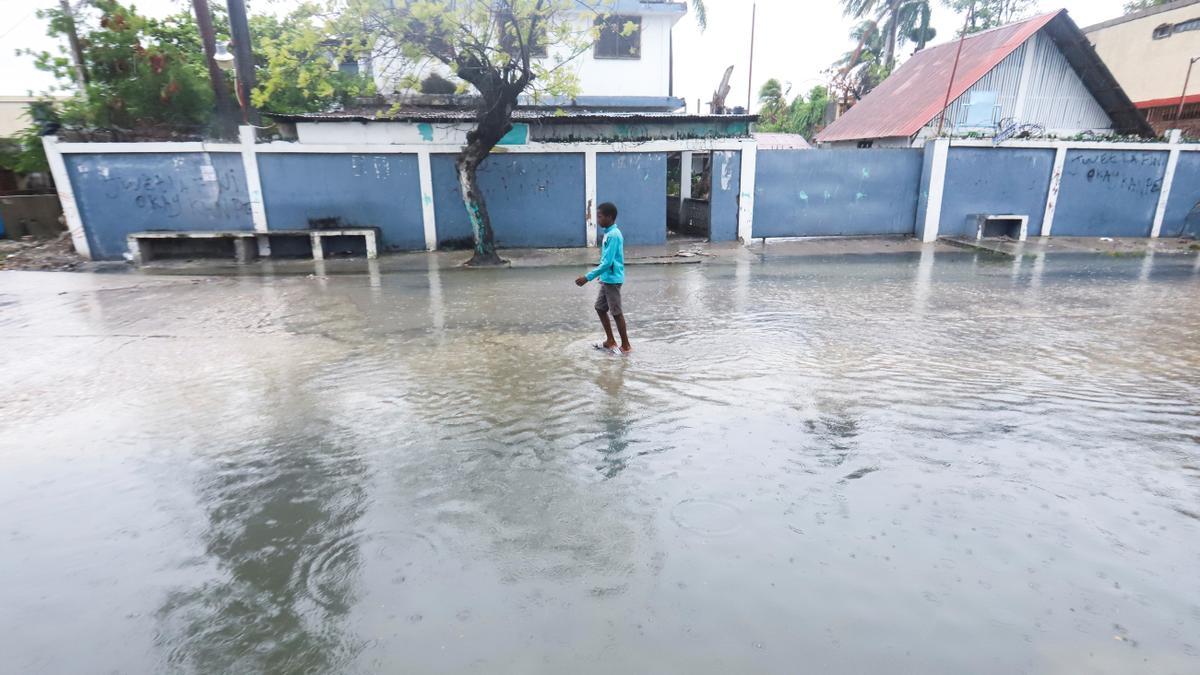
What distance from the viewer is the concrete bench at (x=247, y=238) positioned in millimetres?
12977

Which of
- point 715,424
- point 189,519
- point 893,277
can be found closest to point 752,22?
point 893,277

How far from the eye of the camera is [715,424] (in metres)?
4.53

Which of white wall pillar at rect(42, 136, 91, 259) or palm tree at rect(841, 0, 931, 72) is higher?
palm tree at rect(841, 0, 931, 72)

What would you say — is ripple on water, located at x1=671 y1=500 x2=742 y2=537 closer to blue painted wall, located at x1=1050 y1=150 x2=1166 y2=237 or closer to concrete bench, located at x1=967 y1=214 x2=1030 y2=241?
concrete bench, located at x1=967 y1=214 x2=1030 y2=241

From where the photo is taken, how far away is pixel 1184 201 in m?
16.1

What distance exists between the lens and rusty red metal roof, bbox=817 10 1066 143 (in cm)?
1655

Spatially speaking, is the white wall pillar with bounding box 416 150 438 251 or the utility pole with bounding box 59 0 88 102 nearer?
the white wall pillar with bounding box 416 150 438 251

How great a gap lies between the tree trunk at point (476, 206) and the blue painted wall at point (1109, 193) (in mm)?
14554

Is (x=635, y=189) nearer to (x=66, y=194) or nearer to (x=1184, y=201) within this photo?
(x=66, y=194)

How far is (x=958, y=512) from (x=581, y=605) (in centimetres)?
218

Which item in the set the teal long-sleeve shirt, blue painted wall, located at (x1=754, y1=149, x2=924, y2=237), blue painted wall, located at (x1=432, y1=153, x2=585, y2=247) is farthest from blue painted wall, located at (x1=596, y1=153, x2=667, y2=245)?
the teal long-sleeve shirt

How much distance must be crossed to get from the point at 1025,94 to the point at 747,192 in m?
9.36

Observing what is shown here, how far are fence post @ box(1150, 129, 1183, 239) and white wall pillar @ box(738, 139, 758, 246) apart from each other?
420 inches

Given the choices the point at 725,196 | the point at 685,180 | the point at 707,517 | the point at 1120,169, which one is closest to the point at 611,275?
the point at 707,517
